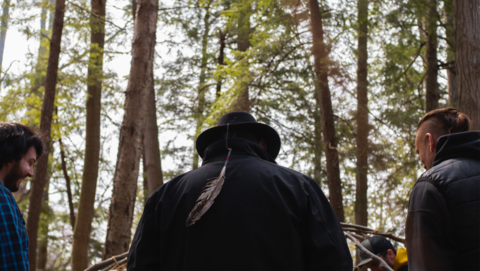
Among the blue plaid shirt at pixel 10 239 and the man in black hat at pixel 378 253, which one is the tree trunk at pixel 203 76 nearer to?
the man in black hat at pixel 378 253

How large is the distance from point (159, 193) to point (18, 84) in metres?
12.8

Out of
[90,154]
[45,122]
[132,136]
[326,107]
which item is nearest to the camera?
[132,136]

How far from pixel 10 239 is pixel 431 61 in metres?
9.58

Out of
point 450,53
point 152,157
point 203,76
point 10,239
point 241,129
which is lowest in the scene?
point 10,239

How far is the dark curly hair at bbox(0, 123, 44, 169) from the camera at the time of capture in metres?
2.43

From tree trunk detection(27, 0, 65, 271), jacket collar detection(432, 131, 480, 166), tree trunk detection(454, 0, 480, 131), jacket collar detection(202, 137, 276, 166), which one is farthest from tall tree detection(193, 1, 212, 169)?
jacket collar detection(432, 131, 480, 166)

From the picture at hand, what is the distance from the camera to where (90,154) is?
10344 millimetres

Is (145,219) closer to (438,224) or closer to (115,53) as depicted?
(438,224)

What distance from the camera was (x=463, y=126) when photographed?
2344 mm

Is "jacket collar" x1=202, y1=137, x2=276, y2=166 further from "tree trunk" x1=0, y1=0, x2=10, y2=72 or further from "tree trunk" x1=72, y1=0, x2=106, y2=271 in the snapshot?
"tree trunk" x1=0, y1=0, x2=10, y2=72

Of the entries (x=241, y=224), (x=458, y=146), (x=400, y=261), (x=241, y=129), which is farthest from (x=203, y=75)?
(x=241, y=224)

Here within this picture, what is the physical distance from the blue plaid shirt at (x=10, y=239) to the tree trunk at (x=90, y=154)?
782cm

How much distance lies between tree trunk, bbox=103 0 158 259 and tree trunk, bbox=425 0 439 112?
20.9 feet

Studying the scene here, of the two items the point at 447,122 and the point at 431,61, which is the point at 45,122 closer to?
Answer: the point at 447,122
